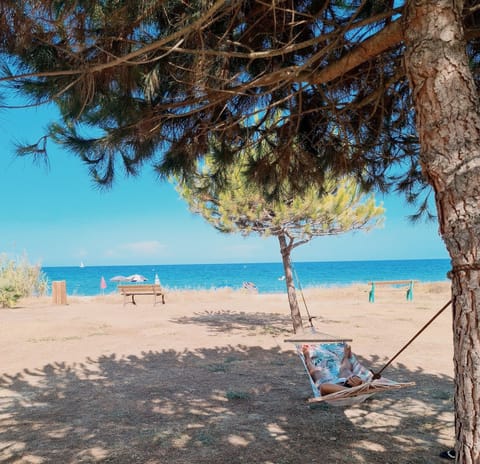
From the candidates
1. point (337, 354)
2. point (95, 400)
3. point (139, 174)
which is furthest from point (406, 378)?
point (139, 174)

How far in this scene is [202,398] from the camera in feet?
11.4

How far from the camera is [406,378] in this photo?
4.04 meters

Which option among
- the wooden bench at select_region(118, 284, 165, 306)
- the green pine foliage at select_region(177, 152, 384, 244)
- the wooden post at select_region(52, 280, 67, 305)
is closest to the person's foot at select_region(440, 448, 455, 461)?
the green pine foliage at select_region(177, 152, 384, 244)

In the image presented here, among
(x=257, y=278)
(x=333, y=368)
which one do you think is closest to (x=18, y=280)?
(x=333, y=368)

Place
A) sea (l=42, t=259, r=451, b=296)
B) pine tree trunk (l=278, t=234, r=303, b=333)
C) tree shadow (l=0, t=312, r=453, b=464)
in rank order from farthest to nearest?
sea (l=42, t=259, r=451, b=296) < pine tree trunk (l=278, t=234, r=303, b=333) < tree shadow (l=0, t=312, r=453, b=464)

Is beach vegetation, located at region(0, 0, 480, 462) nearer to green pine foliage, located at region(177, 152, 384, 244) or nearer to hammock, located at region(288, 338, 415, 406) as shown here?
hammock, located at region(288, 338, 415, 406)

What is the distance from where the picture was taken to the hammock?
2355mm

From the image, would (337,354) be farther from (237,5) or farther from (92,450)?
(237,5)

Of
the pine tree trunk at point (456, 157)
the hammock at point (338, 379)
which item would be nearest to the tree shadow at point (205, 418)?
the hammock at point (338, 379)

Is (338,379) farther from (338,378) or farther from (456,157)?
(456,157)

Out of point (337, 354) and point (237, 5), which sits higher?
point (237, 5)

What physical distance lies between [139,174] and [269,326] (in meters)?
5.04

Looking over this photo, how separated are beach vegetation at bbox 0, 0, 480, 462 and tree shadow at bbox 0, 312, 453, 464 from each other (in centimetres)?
144

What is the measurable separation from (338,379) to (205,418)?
963 mm
